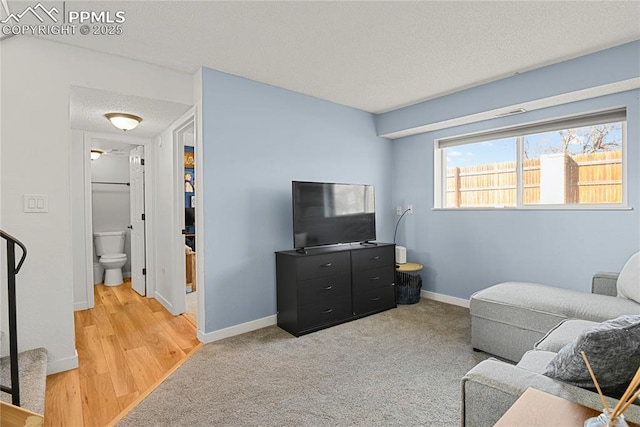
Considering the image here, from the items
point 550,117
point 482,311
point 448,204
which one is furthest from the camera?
point 448,204

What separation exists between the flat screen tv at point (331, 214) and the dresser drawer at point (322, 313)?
1.96ft

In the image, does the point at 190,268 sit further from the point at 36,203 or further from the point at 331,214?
the point at 36,203

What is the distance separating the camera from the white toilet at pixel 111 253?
506cm

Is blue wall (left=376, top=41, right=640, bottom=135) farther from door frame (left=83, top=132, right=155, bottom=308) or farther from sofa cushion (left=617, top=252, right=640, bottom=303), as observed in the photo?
door frame (left=83, top=132, right=155, bottom=308)

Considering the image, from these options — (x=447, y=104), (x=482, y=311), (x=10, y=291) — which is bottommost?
(x=482, y=311)

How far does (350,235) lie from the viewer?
12.3 feet

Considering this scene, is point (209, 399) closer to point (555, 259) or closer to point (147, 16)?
point (147, 16)

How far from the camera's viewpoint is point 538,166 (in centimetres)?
352

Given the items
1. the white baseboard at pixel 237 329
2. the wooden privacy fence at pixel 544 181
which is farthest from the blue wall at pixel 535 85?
→ the white baseboard at pixel 237 329

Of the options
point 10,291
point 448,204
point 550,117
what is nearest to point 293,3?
point 10,291

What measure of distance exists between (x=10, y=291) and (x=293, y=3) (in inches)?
84.1

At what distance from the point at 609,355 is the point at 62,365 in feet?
10.6

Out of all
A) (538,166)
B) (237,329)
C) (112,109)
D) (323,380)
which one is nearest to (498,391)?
(323,380)

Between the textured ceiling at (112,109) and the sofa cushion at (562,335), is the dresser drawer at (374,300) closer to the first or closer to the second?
the sofa cushion at (562,335)
